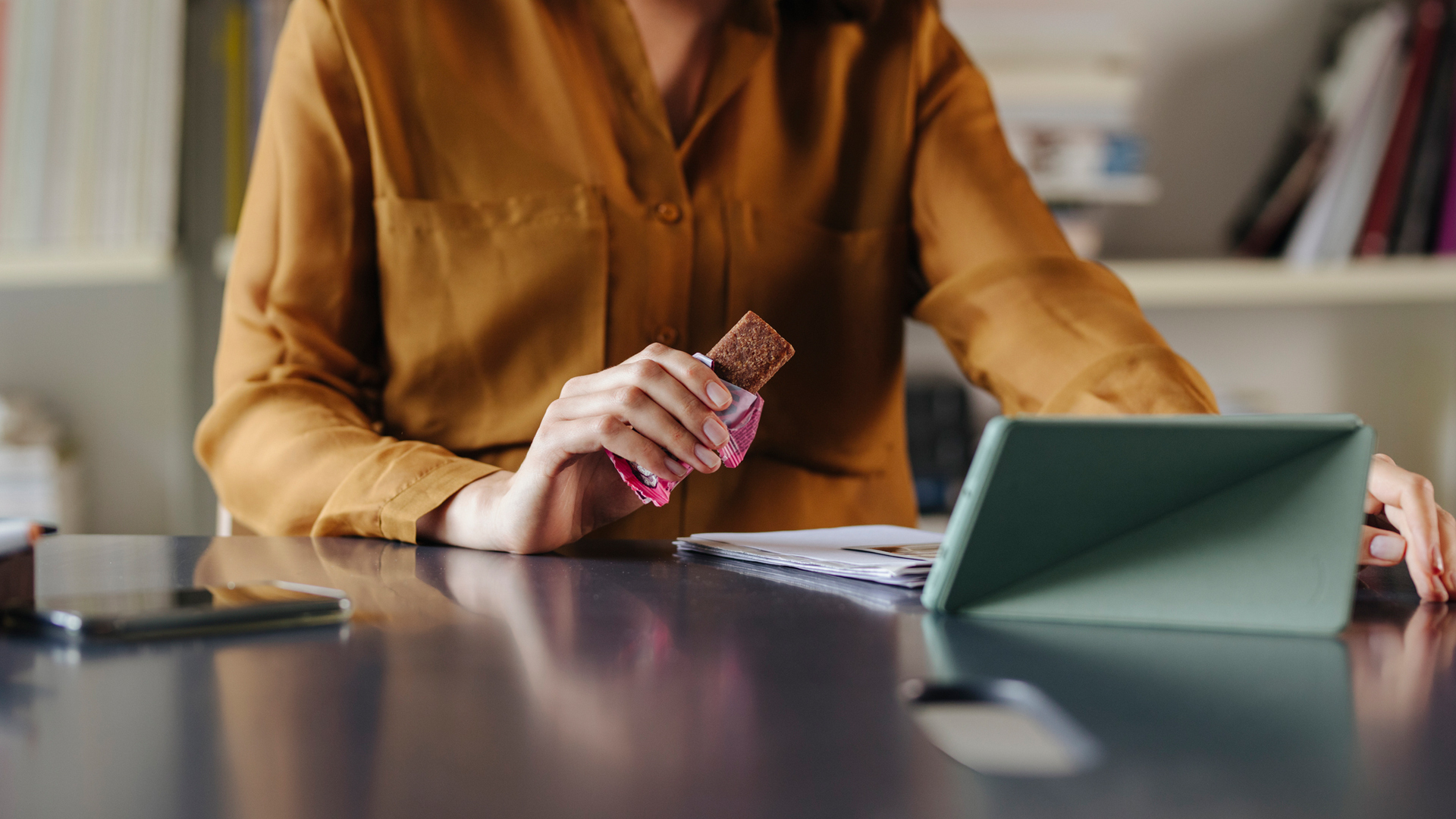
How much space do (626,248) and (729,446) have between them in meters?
0.43

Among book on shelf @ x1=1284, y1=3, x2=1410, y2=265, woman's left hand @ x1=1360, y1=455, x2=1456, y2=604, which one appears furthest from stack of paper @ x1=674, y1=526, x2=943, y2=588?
book on shelf @ x1=1284, y1=3, x2=1410, y2=265

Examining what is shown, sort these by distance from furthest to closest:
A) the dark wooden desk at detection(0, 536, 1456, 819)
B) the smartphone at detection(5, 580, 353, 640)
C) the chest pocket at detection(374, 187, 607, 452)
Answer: the chest pocket at detection(374, 187, 607, 452), the smartphone at detection(5, 580, 353, 640), the dark wooden desk at detection(0, 536, 1456, 819)

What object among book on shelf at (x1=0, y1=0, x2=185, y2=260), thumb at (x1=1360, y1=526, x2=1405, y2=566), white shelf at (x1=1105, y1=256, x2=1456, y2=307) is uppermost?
book on shelf at (x1=0, y1=0, x2=185, y2=260)

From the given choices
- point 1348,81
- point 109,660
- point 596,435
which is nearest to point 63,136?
point 596,435

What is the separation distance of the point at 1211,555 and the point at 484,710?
0.38m

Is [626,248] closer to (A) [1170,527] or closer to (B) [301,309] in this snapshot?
(B) [301,309]

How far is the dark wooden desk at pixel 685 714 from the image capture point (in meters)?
0.30

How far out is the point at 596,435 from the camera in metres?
0.74

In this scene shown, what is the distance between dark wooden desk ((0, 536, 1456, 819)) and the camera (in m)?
0.30

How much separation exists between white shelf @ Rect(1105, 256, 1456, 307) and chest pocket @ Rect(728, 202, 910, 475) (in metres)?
0.78

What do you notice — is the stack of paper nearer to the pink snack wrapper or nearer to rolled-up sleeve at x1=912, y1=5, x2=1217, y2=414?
the pink snack wrapper

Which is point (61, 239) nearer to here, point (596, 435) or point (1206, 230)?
point (596, 435)

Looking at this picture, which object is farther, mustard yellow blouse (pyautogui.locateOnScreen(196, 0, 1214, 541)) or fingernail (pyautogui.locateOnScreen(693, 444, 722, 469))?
mustard yellow blouse (pyautogui.locateOnScreen(196, 0, 1214, 541))

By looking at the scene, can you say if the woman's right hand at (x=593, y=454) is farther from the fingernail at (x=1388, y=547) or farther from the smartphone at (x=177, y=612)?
the fingernail at (x=1388, y=547)
